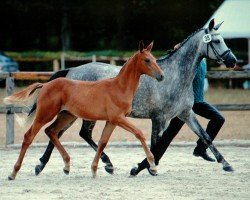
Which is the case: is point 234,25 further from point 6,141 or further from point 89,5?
point 6,141

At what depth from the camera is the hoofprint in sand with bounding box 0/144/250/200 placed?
29.6ft

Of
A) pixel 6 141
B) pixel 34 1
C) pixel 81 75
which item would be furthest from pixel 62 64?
pixel 81 75

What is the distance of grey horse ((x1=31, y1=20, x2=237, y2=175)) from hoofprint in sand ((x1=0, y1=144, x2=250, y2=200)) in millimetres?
349

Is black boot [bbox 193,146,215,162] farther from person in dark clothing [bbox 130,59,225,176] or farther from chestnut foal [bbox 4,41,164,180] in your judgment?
chestnut foal [bbox 4,41,164,180]

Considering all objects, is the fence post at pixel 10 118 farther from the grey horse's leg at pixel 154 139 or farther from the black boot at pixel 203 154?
the grey horse's leg at pixel 154 139

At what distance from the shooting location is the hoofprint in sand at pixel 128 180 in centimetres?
903

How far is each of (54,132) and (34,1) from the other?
30588mm

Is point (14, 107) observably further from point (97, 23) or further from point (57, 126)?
point (97, 23)

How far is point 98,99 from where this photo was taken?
33.7ft

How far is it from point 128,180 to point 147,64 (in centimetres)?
136

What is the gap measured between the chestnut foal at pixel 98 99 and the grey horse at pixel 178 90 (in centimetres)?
55

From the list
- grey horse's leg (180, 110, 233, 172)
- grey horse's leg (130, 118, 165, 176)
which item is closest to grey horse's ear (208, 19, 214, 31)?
grey horse's leg (180, 110, 233, 172)

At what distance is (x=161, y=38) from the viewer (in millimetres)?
41406

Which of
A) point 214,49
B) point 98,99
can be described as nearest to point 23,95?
point 98,99
